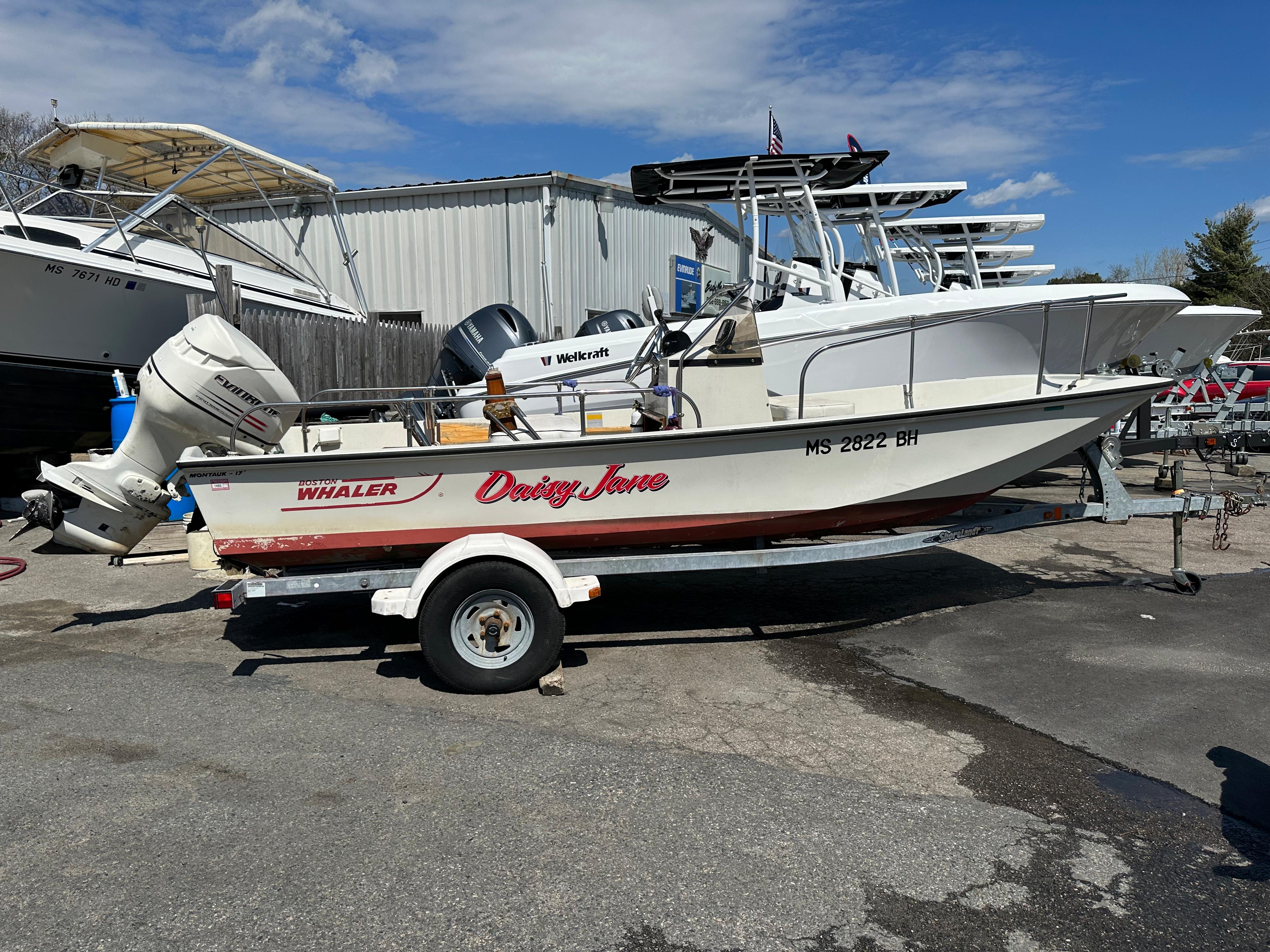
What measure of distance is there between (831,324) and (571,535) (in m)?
4.04

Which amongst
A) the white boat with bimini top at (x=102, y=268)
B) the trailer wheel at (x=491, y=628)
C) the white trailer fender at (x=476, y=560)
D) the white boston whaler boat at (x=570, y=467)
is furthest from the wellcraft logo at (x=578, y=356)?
the trailer wheel at (x=491, y=628)

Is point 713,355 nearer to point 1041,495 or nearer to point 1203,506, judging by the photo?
point 1203,506

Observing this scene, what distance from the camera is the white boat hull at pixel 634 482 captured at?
4285 mm

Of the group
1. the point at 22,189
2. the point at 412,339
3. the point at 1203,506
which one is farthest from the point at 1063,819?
the point at 22,189

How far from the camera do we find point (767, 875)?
8.48 feet

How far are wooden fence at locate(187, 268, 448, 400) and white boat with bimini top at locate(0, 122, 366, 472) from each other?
0.35m

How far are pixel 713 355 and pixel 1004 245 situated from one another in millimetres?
13245

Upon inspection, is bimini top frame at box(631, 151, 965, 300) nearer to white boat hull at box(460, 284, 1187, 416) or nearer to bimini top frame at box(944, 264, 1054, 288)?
white boat hull at box(460, 284, 1187, 416)

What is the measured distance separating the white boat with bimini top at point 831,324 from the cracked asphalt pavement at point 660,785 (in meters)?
2.59

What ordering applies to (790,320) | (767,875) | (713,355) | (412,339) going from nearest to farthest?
1. (767,875)
2. (713,355)
3. (790,320)
4. (412,339)

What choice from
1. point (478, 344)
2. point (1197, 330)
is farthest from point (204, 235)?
point (1197, 330)

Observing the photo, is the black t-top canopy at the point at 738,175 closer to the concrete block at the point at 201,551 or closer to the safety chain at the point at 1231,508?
the safety chain at the point at 1231,508

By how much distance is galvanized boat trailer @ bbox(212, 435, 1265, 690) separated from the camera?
407 centimetres

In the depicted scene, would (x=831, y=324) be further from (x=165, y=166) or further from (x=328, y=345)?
(x=165, y=166)
